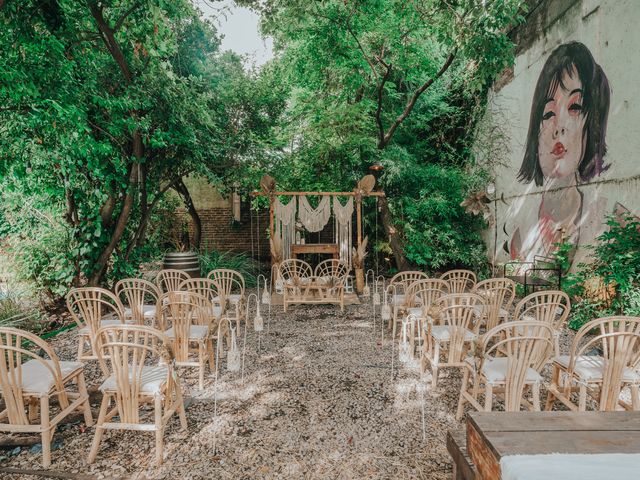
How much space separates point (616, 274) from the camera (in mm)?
4223

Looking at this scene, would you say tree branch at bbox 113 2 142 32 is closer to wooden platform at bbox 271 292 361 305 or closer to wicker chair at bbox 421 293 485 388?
wooden platform at bbox 271 292 361 305

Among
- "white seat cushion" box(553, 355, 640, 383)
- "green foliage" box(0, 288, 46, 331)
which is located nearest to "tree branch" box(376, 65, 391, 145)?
"white seat cushion" box(553, 355, 640, 383)

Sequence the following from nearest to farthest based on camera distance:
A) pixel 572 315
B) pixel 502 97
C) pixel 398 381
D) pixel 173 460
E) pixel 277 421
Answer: pixel 173 460
pixel 277 421
pixel 398 381
pixel 572 315
pixel 502 97

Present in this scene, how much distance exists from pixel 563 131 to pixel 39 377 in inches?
284

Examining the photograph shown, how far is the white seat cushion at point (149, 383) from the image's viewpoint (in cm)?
234

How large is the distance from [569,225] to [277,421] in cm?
551

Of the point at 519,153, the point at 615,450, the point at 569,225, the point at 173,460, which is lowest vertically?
the point at 173,460

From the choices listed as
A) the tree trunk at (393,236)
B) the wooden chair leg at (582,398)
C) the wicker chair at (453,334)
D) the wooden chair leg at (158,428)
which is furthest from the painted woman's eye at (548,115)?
the wooden chair leg at (158,428)

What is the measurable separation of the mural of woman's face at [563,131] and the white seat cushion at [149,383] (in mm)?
6232

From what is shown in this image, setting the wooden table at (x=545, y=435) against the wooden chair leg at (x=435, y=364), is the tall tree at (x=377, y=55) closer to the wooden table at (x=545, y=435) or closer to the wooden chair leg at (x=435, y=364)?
the wooden chair leg at (x=435, y=364)

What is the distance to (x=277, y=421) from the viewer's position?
9.20 feet

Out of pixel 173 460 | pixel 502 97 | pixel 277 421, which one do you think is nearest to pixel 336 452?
pixel 277 421

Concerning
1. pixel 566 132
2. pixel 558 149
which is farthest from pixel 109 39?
pixel 558 149

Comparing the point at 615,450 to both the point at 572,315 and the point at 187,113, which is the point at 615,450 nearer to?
the point at 572,315
